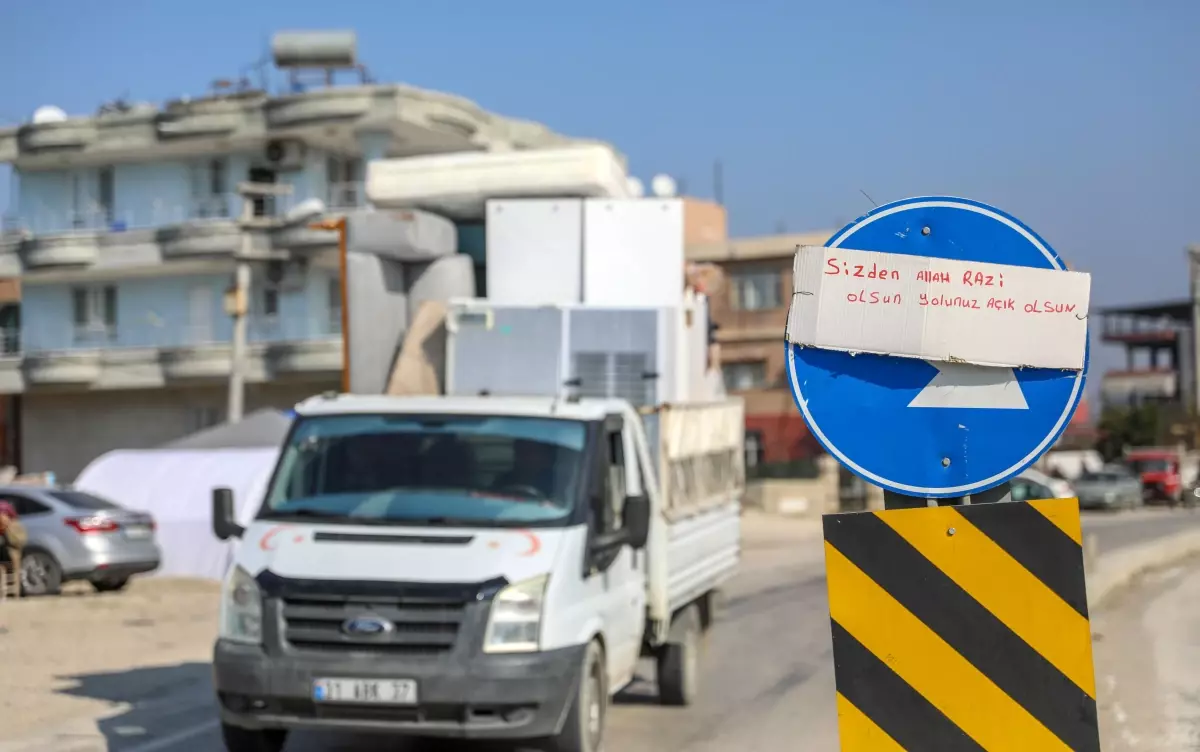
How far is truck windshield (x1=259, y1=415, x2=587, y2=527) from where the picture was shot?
336 inches

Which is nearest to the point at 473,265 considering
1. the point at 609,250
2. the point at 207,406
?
the point at 609,250

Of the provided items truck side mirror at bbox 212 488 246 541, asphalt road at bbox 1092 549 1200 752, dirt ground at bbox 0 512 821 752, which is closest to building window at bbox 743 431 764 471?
dirt ground at bbox 0 512 821 752

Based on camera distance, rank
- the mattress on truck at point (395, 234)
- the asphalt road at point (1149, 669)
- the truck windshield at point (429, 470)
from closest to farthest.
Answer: the truck windshield at point (429, 470) → the asphalt road at point (1149, 669) → the mattress on truck at point (395, 234)

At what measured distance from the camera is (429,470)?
877 centimetres

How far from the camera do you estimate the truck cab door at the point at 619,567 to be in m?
8.76

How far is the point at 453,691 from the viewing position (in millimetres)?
7691

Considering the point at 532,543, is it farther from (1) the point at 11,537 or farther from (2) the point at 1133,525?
(2) the point at 1133,525

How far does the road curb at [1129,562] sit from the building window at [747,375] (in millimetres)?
29471

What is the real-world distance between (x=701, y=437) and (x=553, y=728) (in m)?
4.24

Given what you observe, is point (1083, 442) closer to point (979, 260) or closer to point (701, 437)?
point (701, 437)

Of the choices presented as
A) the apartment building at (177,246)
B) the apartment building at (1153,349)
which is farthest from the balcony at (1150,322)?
the apartment building at (177,246)

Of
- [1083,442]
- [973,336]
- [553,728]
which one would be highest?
[973,336]

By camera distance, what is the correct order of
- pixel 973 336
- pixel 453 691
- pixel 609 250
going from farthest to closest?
pixel 609 250
pixel 453 691
pixel 973 336

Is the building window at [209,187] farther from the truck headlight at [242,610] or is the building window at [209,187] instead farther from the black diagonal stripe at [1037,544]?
the black diagonal stripe at [1037,544]
